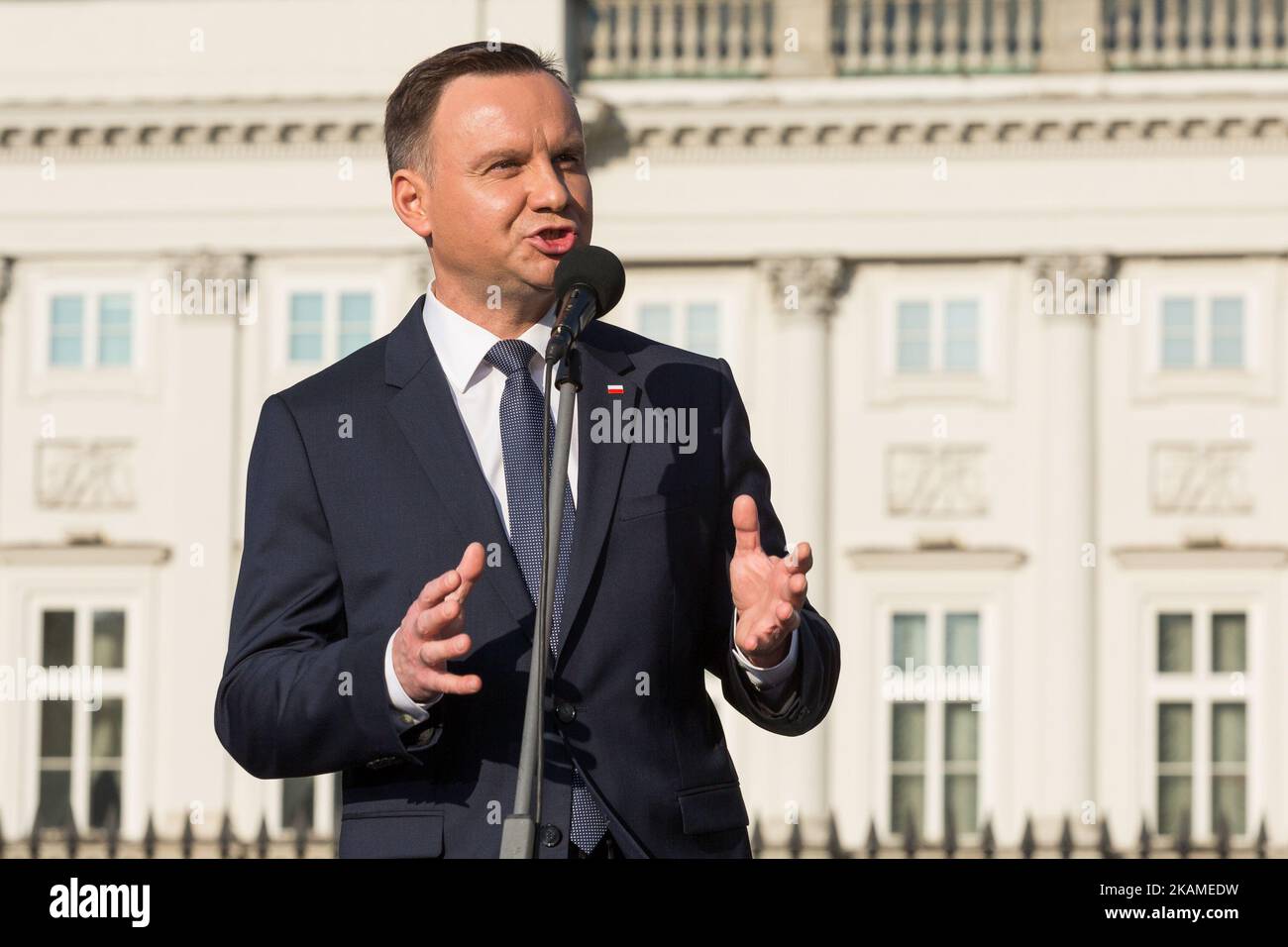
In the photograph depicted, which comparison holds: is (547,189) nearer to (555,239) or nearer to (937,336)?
(555,239)

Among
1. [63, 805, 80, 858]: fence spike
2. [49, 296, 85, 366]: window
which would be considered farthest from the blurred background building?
[63, 805, 80, 858]: fence spike

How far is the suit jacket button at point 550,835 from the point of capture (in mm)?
2754

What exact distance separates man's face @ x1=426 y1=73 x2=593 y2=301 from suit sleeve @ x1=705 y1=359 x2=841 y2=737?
1.01ft

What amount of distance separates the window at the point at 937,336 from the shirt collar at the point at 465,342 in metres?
20.1

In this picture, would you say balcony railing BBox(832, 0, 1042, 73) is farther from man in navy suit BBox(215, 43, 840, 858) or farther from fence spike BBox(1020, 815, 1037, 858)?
man in navy suit BBox(215, 43, 840, 858)

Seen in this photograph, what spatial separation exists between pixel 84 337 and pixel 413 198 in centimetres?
2112

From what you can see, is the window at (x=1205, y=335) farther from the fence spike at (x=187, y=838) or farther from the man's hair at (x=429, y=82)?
the man's hair at (x=429, y=82)

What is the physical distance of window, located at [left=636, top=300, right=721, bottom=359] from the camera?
910 inches

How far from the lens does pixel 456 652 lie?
2.56 m

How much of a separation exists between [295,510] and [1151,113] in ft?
69.0

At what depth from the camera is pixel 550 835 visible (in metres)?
2.77

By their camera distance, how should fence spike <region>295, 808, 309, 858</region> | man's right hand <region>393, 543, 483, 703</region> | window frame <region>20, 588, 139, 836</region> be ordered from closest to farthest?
man's right hand <region>393, 543, 483, 703</region>
fence spike <region>295, 808, 309, 858</region>
window frame <region>20, 588, 139, 836</region>

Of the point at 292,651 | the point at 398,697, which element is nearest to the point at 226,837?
the point at 292,651

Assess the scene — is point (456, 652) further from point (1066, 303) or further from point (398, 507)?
point (1066, 303)
